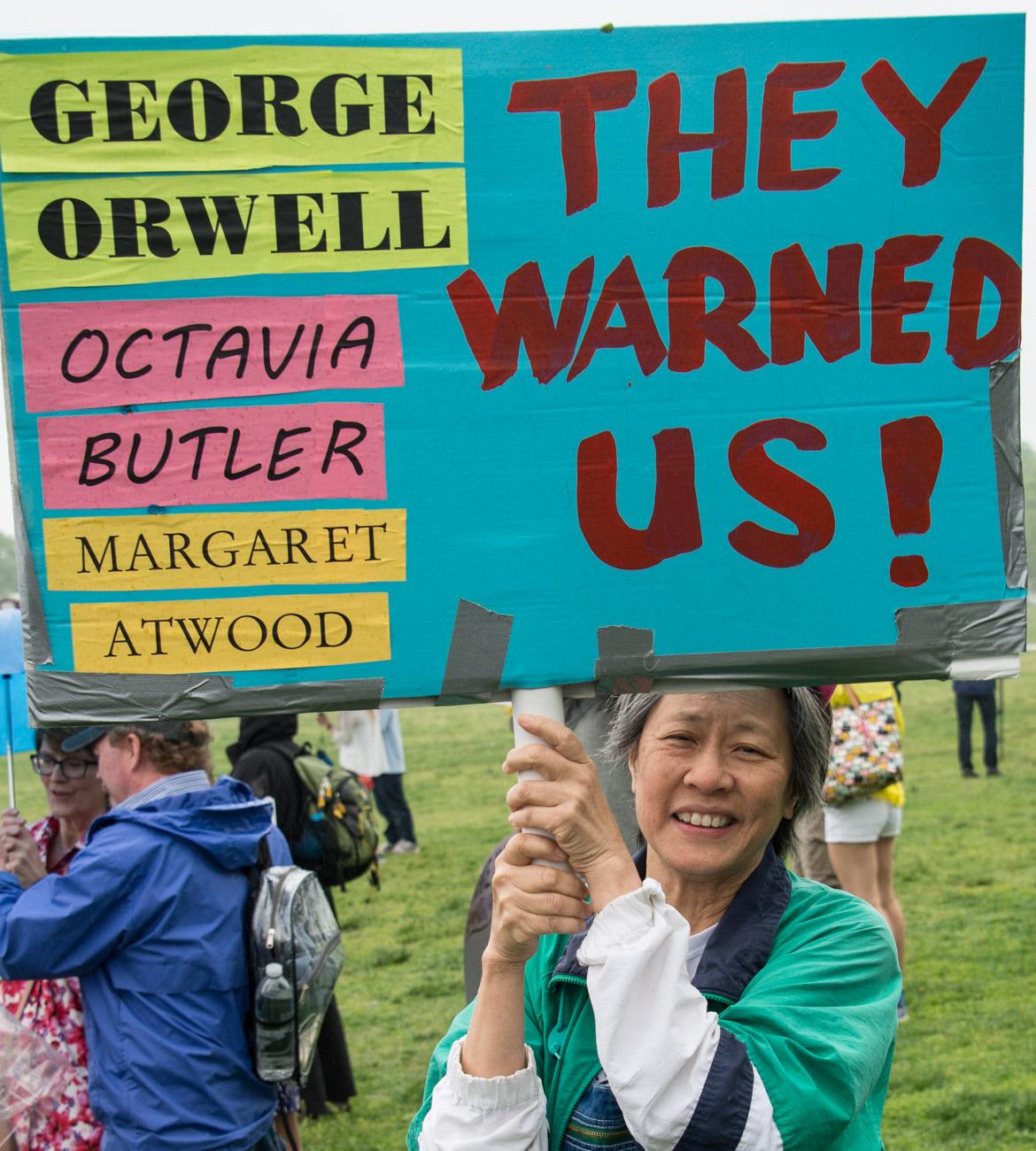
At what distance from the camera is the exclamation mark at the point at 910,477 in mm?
1887

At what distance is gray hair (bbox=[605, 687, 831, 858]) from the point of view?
2.16 meters

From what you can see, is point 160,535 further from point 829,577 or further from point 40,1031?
point 40,1031

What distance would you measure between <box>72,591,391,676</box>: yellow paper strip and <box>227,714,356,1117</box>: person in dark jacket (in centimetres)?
372

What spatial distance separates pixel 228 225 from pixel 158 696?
61 cm

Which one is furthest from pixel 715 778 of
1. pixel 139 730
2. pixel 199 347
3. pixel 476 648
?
pixel 139 730

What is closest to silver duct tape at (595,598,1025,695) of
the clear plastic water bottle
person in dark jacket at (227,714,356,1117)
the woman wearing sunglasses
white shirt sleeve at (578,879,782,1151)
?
white shirt sleeve at (578,879,782,1151)

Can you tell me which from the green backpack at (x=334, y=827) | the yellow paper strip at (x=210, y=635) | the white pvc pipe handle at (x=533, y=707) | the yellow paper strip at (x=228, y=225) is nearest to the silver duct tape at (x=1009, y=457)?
the white pvc pipe handle at (x=533, y=707)

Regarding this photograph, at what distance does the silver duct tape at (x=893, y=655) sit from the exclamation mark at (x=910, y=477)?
6 cm

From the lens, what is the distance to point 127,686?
6.09 ft

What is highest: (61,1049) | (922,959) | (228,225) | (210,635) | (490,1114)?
(228,225)

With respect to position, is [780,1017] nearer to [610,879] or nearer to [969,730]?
[610,879]

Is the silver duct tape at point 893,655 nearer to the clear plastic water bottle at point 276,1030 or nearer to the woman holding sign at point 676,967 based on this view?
the woman holding sign at point 676,967

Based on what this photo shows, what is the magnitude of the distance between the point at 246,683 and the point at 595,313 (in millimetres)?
656

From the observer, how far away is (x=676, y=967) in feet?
5.77
